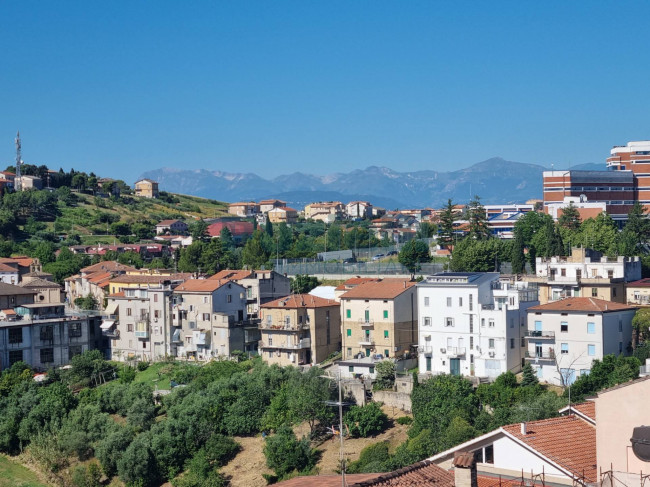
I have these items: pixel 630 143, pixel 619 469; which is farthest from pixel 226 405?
pixel 630 143

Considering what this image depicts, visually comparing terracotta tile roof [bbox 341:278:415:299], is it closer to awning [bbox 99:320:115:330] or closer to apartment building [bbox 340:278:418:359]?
apartment building [bbox 340:278:418:359]

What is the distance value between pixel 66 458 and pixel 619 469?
31.5 m

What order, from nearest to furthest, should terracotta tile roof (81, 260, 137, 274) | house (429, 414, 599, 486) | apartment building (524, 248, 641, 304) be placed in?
house (429, 414, 599, 486)
apartment building (524, 248, 641, 304)
terracotta tile roof (81, 260, 137, 274)

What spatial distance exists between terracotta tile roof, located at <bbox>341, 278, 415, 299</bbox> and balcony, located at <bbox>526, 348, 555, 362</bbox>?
316 inches

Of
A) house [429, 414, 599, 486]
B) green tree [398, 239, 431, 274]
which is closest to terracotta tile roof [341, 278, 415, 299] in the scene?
green tree [398, 239, 431, 274]

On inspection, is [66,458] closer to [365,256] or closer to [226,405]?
[226,405]

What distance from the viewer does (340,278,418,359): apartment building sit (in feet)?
144

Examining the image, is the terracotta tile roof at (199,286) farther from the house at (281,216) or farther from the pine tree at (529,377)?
the house at (281,216)

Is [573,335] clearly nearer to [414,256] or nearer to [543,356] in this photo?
[543,356]

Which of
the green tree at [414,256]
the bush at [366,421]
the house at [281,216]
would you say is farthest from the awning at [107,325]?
the house at [281,216]

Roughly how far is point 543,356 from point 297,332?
1280 centimetres

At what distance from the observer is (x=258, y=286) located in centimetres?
5384

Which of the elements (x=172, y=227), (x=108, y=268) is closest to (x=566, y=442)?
(x=108, y=268)

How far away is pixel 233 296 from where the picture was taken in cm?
5222
